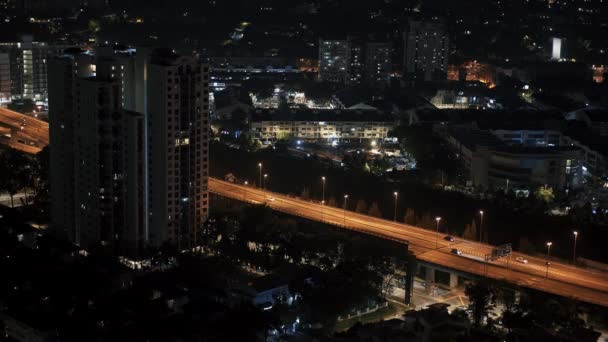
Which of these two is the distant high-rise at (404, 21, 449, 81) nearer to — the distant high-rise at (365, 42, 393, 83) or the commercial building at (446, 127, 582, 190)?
the distant high-rise at (365, 42, 393, 83)

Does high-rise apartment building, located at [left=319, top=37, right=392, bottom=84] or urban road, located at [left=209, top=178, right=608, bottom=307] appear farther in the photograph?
high-rise apartment building, located at [left=319, top=37, right=392, bottom=84]

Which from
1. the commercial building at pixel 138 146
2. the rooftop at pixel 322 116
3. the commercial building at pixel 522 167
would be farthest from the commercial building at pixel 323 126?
the commercial building at pixel 138 146

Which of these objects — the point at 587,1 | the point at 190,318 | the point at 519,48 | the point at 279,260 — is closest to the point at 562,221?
the point at 279,260

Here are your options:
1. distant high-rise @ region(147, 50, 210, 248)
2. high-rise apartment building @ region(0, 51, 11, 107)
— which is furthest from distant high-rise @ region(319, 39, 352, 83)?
distant high-rise @ region(147, 50, 210, 248)

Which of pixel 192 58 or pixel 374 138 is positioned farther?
pixel 374 138

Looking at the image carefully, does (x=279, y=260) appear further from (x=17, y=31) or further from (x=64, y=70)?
(x=17, y=31)

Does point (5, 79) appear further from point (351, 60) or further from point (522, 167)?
point (522, 167)

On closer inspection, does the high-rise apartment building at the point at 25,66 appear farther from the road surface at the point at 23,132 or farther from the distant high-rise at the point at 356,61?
the distant high-rise at the point at 356,61
